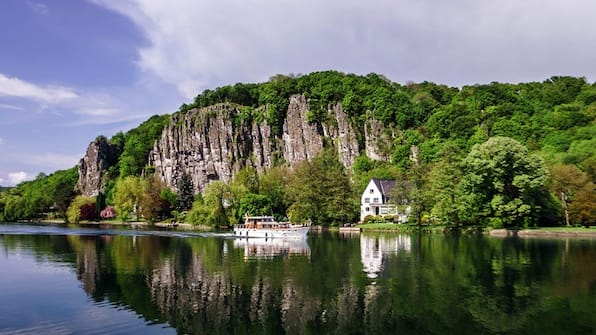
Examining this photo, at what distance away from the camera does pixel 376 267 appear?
33.9m

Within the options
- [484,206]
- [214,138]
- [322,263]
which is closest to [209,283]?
[322,263]

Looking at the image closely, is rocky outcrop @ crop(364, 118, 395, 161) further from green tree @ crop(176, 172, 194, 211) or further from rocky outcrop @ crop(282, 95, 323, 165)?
green tree @ crop(176, 172, 194, 211)

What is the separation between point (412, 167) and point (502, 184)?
23.1 metres

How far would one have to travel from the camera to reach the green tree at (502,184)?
6397 cm

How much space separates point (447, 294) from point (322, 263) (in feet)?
43.0

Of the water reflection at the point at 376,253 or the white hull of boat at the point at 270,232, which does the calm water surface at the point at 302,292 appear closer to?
the water reflection at the point at 376,253

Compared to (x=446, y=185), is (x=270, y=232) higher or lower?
lower

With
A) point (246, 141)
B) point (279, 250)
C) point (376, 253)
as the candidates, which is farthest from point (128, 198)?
→ point (376, 253)

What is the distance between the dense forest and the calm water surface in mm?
23500

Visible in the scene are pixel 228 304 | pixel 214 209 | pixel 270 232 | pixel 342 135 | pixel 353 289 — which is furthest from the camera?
pixel 342 135

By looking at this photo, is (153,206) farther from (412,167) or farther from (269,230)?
(412,167)

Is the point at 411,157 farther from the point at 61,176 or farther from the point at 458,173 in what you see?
the point at 61,176

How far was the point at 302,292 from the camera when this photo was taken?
2516 cm

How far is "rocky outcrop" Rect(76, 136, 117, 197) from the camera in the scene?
540ft
